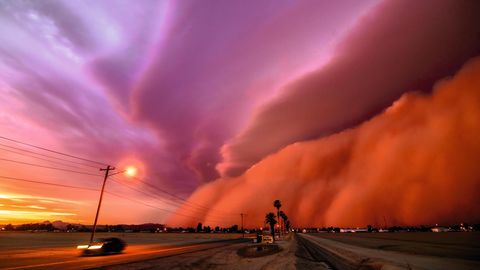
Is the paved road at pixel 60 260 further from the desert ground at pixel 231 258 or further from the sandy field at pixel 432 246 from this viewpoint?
the sandy field at pixel 432 246

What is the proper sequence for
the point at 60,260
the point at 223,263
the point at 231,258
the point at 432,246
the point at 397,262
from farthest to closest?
1. the point at 432,246
2. the point at 231,258
3. the point at 397,262
4. the point at 60,260
5. the point at 223,263

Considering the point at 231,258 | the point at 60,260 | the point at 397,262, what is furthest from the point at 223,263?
the point at 397,262

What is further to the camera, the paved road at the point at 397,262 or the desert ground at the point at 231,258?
the paved road at the point at 397,262

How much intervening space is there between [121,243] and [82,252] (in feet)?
16.8

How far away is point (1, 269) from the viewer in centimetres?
1759

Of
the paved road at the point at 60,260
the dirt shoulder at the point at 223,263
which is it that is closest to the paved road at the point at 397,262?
the dirt shoulder at the point at 223,263

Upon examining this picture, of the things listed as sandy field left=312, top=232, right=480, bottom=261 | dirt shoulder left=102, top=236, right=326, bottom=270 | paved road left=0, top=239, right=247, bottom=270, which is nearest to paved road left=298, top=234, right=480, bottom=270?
dirt shoulder left=102, top=236, right=326, bottom=270

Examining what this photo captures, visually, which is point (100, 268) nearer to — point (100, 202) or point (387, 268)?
point (387, 268)

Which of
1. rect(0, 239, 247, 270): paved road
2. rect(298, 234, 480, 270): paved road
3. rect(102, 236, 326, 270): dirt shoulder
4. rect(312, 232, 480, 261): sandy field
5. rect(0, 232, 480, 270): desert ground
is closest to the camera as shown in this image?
rect(0, 239, 247, 270): paved road

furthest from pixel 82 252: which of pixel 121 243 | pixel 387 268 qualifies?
pixel 387 268

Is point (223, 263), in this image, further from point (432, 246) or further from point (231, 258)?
point (432, 246)

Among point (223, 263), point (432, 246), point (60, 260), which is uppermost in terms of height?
point (432, 246)

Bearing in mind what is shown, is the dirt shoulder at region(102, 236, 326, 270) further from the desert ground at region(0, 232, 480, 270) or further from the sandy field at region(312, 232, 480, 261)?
the sandy field at region(312, 232, 480, 261)

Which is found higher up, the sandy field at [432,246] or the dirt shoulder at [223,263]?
the sandy field at [432,246]
